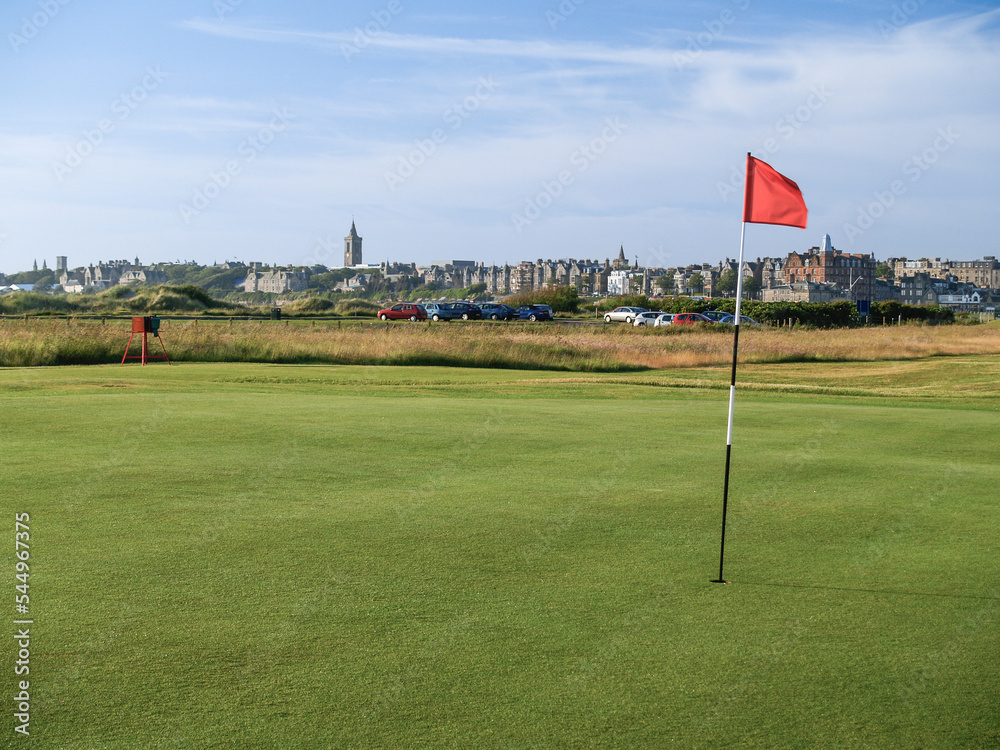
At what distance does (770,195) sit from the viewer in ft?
23.1

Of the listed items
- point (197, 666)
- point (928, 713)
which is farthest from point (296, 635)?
point (928, 713)

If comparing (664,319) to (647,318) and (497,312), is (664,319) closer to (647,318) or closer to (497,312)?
(647,318)

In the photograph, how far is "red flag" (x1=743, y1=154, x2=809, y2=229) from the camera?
23.0 ft

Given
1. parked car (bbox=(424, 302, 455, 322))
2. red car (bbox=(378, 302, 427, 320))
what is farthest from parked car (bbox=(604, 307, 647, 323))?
red car (bbox=(378, 302, 427, 320))

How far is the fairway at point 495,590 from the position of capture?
4129mm

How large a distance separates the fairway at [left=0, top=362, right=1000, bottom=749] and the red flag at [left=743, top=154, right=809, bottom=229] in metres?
2.59

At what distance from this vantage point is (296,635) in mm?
4953

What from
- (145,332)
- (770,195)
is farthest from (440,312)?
(770,195)

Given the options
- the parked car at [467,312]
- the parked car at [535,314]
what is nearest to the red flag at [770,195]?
the parked car at [467,312]

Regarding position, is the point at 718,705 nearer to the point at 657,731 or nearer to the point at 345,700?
the point at 657,731

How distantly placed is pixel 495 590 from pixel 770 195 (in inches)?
146

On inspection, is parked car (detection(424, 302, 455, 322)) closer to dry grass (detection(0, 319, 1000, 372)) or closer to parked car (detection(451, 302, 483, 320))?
parked car (detection(451, 302, 483, 320))

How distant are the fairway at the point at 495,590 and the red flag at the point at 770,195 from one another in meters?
2.59

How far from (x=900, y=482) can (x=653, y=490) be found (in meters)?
2.89
